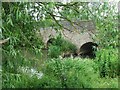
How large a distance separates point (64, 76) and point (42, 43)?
1.36ft

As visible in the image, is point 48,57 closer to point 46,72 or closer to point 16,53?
point 46,72

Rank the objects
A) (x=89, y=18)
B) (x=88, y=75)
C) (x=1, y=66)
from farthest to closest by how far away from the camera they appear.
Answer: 1. (x=88, y=75)
2. (x=89, y=18)
3. (x=1, y=66)

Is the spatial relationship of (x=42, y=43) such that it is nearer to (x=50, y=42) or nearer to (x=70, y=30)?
(x=50, y=42)

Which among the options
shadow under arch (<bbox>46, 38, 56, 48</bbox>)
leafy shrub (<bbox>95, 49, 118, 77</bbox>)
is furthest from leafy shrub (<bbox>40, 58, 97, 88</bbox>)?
leafy shrub (<bbox>95, 49, 118, 77</bbox>)

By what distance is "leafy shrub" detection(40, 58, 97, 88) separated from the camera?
2.59 m

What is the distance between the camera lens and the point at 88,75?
2896mm

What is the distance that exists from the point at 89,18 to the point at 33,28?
1.27 feet

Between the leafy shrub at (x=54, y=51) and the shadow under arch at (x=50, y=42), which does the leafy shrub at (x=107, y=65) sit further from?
the shadow under arch at (x=50, y=42)

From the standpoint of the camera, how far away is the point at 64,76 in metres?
→ 2.65

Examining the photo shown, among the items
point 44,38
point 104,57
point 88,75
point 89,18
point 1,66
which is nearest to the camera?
point 1,66

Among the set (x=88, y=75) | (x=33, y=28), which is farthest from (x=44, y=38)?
(x=88, y=75)

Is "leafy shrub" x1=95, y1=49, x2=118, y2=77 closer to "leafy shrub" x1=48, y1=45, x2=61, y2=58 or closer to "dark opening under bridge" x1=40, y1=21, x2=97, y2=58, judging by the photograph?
"leafy shrub" x1=48, y1=45, x2=61, y2=58

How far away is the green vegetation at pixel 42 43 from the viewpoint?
1.95 meters

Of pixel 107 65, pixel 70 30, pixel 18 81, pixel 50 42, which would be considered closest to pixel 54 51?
pixel 50 42
